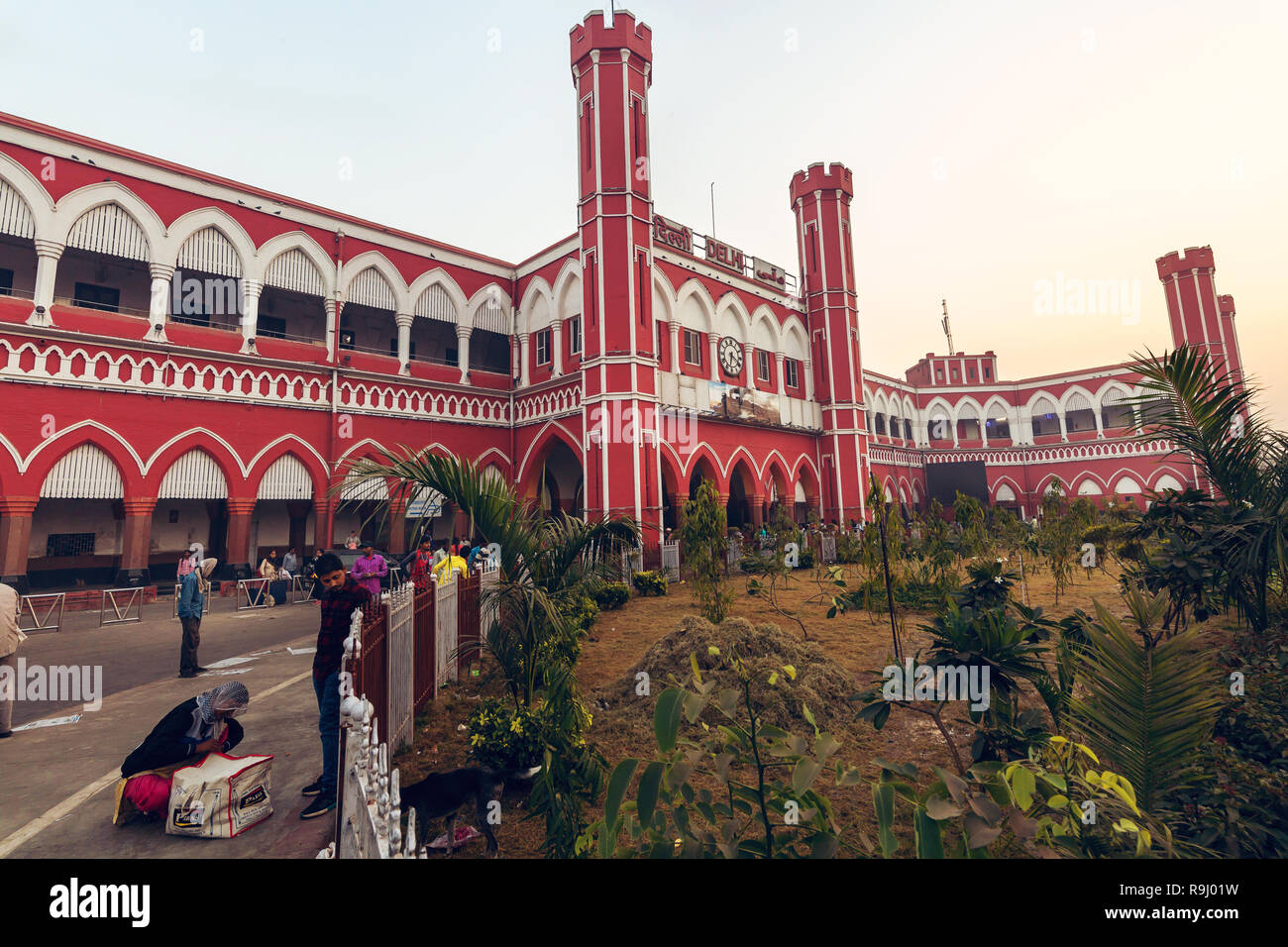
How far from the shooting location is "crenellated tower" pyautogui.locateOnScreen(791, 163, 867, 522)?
22.2 meters

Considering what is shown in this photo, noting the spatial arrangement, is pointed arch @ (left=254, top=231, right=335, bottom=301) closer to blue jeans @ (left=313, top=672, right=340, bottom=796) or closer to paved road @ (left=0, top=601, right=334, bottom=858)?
paved road @ (left=0, top=601, right=334, bottom=858)

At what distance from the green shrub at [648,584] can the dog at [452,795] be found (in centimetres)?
913

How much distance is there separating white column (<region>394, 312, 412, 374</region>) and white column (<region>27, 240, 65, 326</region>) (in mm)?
7155

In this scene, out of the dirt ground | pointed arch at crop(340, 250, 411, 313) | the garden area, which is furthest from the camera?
pointed arch at crop(340, 250, 411, 313)

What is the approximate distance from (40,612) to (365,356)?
9.10 m

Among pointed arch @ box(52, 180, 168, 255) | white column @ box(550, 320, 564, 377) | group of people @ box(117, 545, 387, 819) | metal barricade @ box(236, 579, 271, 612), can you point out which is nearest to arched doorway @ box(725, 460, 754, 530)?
white column @ box(550, 320, 564, 377)

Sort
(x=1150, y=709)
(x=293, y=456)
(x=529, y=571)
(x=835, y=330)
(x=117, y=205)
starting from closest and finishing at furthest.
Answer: (x=1150, y=709) → (x=529, y=571) → (x=117, y=205) → (x=293, y=456) → (x=835, y=330)

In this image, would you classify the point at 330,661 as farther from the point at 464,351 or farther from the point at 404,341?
the point at 464,351

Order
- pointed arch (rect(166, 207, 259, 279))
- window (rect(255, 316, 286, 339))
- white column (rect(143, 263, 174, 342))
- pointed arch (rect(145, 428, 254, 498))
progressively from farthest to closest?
1. window (rect(255, 316, 286, 339))
2. pointed arch (rect(166, 207, 259, 279))
3. white column (rect(143, 263, 174, 342))
4. pointed arch (rect(145, 428, 254, 498))

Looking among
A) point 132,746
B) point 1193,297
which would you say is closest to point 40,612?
point 132,746

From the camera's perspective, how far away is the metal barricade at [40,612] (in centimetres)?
→ 998

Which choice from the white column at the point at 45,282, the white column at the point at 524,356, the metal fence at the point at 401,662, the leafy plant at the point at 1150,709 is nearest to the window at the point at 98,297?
the white column at the point at 45,282

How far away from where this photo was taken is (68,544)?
14.4m
